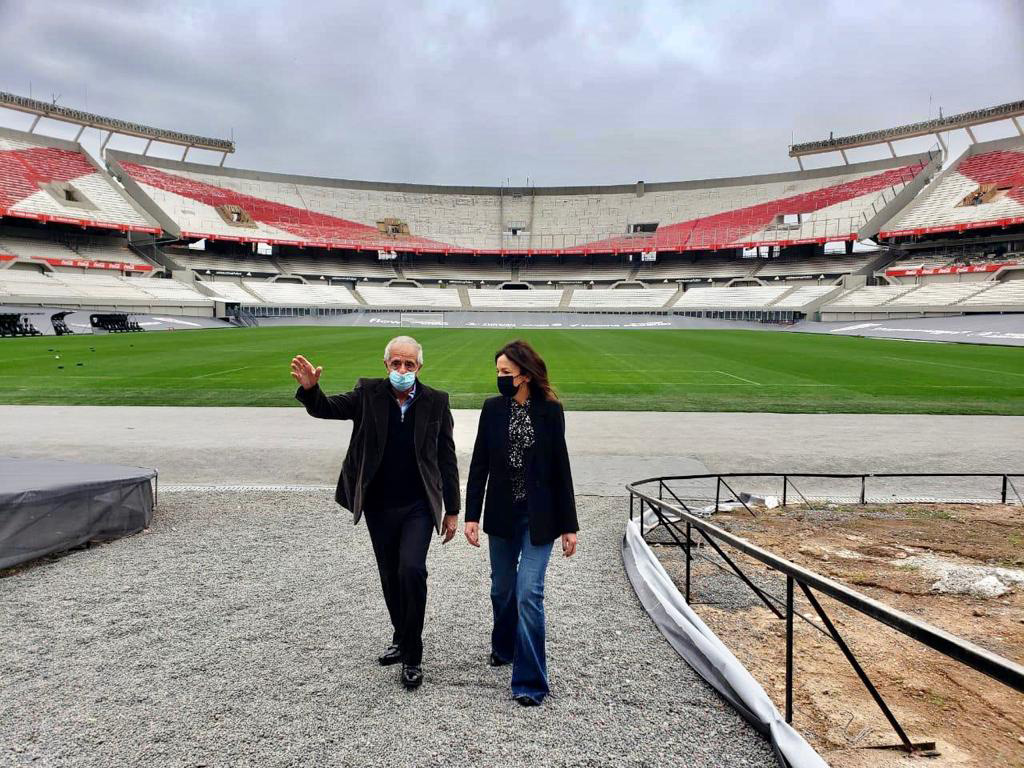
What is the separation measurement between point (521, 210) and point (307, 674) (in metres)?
90.5

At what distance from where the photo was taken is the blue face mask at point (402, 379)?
3.71 meters

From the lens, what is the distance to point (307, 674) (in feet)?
12.2

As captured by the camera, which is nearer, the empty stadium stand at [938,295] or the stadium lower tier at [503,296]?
the stadium lower tier at [503,296]

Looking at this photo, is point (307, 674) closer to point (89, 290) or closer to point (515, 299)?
point (89, 290)

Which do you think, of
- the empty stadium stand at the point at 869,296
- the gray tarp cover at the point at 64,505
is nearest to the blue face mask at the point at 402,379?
the gray tarp cover at the point at 64,505

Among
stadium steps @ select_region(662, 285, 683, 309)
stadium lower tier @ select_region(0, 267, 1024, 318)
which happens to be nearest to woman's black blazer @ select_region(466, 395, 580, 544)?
stadium lower tier @ select_region(0, 267, 1024, 318)

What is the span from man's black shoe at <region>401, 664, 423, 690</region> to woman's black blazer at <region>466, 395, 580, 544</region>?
36.9 inches

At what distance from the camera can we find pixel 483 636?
4.29m

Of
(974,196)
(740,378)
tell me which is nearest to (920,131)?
(974,196)

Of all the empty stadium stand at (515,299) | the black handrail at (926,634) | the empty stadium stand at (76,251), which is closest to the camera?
the black handrail at (926,634)

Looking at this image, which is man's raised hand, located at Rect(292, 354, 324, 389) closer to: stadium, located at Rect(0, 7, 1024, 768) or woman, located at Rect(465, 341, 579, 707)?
woman, located at Rect(465, 341, 579, 707)

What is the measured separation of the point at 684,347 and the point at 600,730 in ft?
105

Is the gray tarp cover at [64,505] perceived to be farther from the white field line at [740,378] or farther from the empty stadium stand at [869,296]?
the empty stadium stand at [869,296]

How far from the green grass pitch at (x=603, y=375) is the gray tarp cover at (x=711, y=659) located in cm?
969
